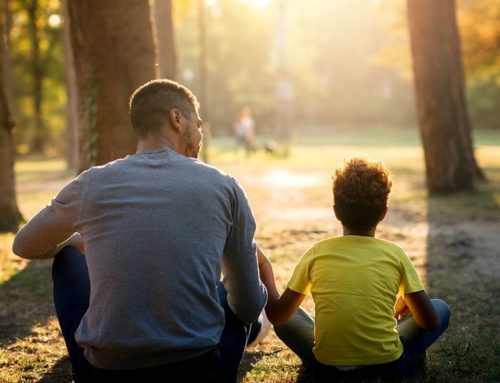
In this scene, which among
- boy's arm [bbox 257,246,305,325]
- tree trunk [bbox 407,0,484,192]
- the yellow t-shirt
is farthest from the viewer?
tree trunk [bbox 407,0,484,192]

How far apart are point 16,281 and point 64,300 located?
3.83m

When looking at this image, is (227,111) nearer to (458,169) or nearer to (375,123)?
(375,123)

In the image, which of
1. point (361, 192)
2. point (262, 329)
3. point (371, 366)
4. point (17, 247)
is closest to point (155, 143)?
point (17, 247)

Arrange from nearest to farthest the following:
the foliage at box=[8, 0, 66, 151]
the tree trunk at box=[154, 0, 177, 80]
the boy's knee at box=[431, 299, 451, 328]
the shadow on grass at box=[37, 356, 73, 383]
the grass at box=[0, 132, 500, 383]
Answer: the boy's knee at box=[431, 299, 451, 328] < the shadow on grass at box=[37, 356, 73, 383] < the grass at box=[0, 132, 500, 383] < the tree trunk at box=[154, 0, 177, 80] < the foliage at box=[8, 0, 66, 151]

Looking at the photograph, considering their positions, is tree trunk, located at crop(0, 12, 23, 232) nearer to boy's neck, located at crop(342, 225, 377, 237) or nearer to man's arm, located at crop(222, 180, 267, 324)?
boy's neck, located at crop(342, 225, 377, 237)

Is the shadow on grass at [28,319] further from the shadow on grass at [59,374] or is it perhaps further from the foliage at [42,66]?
the foliage at [42,66]

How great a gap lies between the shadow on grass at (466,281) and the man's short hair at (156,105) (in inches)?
80.2

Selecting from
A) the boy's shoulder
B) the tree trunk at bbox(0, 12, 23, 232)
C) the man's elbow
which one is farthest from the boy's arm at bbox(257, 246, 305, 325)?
the tree trunk at bbox(0, 12, 23, 232)

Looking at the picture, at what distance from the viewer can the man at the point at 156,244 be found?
102 inches

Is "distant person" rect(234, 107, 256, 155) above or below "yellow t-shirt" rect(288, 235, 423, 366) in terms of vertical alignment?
below

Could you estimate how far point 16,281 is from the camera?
671cm

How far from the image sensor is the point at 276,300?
352cm

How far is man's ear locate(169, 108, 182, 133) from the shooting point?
9.27ft

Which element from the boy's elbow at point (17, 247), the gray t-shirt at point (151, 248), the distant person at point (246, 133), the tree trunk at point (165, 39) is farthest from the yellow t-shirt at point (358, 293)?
the distant person at point (246, 133)
